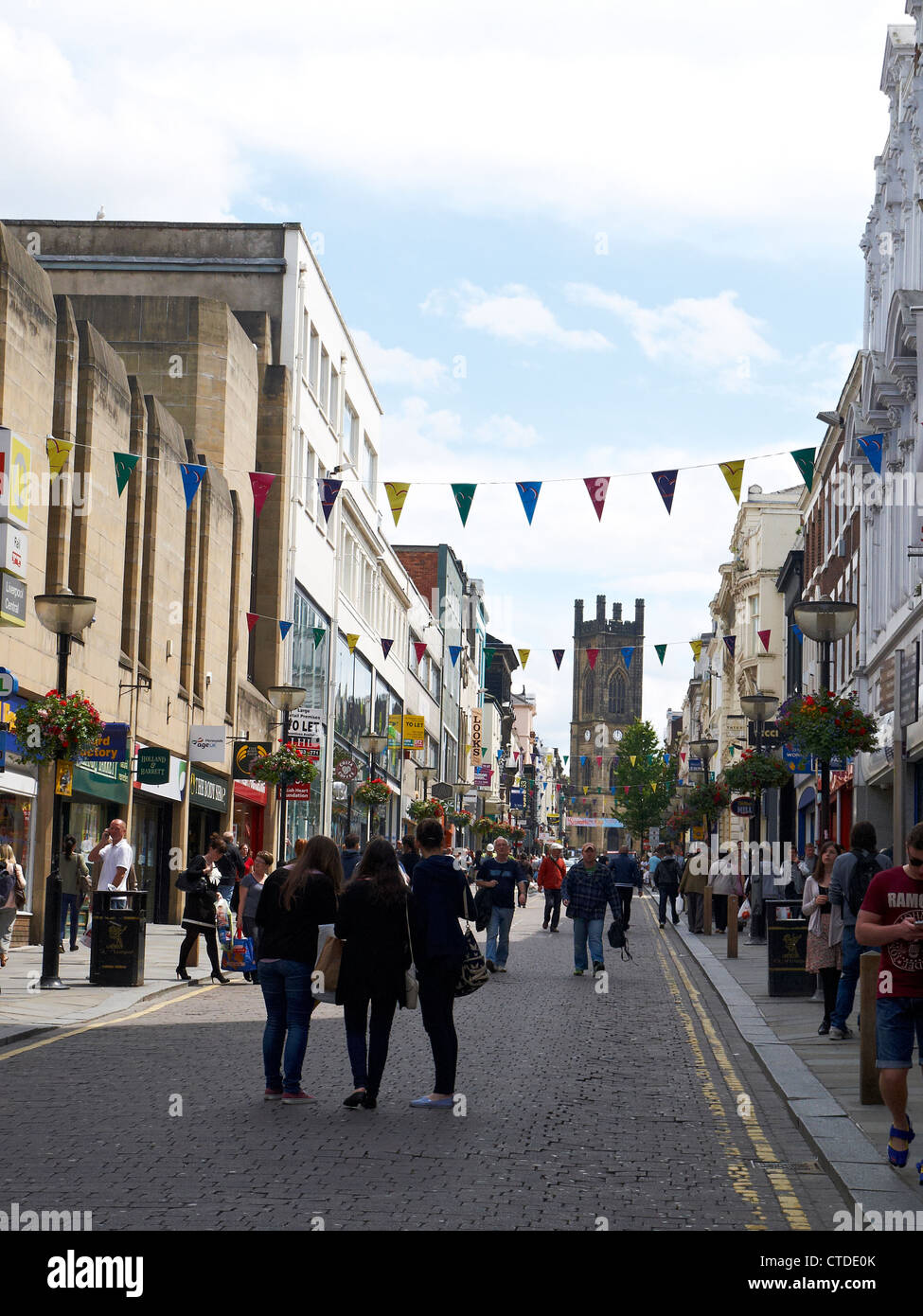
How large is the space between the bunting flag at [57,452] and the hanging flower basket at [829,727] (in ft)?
38.1

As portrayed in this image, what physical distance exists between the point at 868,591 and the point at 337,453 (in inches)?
824

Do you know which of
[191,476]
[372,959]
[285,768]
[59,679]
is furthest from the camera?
[285,768]

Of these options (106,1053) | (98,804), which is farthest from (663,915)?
(106,1053)

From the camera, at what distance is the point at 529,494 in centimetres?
2378

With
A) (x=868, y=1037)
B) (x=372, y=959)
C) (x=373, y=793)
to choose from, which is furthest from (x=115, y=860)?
(x=373, y=793)

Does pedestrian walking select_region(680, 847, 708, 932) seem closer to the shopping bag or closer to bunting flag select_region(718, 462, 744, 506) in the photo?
bunting flag select_region(718, 462, 744, 506)

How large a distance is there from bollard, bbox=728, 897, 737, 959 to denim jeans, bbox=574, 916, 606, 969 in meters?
3.96

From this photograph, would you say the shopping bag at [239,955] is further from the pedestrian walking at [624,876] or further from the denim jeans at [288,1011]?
the pedestrian walking at [624,876]

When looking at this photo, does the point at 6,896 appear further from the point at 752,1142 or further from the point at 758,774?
the point at 758,774

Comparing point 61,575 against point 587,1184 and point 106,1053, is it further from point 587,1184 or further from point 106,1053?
point 587,1184

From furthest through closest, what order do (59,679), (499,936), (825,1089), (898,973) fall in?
(499,936) → (59,679) → (825,1089) → (898,973)

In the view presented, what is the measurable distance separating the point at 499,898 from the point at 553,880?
43.1 feet

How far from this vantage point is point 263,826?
1666 inches
